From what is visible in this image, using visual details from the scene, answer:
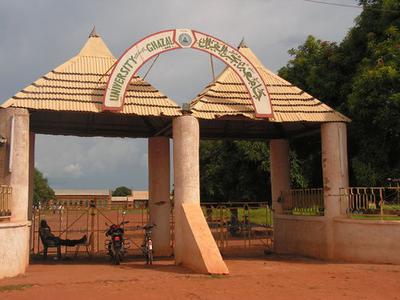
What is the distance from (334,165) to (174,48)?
5.80 metres

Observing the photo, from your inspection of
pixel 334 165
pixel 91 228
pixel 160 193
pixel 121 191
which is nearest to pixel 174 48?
pixel 160 193

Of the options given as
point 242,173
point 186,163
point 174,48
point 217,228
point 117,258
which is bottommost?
point 117,258

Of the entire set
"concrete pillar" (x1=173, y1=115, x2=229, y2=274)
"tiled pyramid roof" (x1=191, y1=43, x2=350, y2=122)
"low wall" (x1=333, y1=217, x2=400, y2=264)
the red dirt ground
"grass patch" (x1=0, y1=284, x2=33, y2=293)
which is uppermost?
"tiled pyramid roof" (x1=191, y1=43, x2=350, y2=122)

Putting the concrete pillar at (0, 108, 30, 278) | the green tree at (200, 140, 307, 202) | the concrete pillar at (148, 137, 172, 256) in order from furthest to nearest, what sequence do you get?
the green tree at (200, 140, 307, 202) → the concrete pillar at (148, 137, 172, 256) → the concrete pillar at (0, 108, 30, 278)

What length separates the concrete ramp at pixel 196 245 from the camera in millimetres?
11322

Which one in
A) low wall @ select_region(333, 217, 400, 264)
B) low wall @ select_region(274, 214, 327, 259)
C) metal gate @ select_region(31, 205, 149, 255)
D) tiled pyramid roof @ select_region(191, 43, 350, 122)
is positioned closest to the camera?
low wall @ select_region(333, 217, 400, 264)

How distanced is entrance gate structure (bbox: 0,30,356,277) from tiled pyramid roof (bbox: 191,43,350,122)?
31 millimetres

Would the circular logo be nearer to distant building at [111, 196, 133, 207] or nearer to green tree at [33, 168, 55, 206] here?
distant building at [111, 196, 133, 207]

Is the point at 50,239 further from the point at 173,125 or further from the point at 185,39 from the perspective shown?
the point at 185,39

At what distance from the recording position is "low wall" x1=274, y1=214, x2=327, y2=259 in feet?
48.4

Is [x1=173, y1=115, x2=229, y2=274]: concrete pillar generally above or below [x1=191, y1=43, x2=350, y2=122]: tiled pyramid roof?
below

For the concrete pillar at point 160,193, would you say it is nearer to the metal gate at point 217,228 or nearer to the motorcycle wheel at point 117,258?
the metal gate at point 217,228

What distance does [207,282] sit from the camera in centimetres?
1025

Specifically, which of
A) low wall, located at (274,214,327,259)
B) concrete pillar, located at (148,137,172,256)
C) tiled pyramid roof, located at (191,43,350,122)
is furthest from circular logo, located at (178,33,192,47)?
low wall, located at (274,214,327,259)
